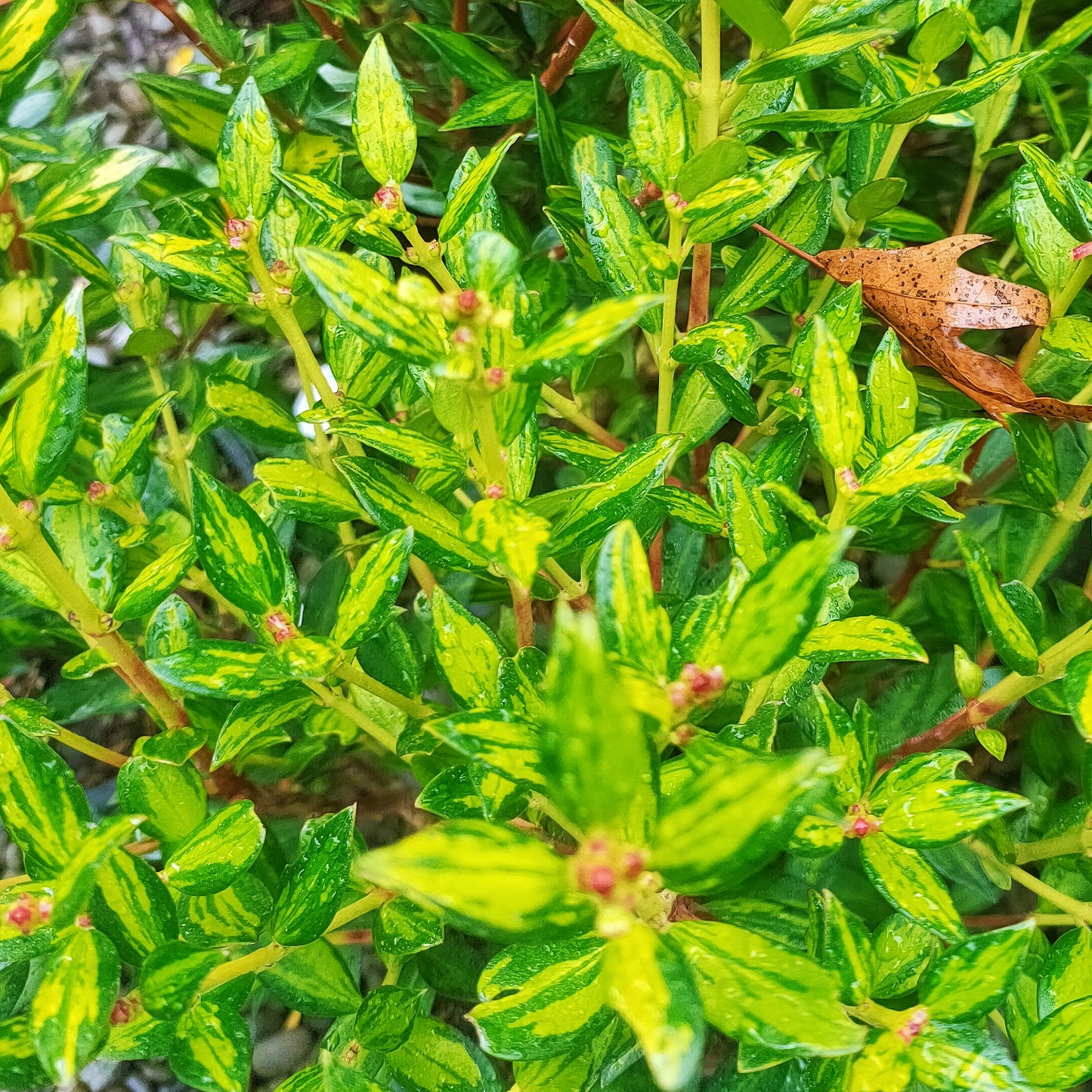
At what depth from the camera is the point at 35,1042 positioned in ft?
1.41

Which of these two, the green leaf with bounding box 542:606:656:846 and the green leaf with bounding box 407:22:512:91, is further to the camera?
the green leaf with bounding box 407:22:512:91

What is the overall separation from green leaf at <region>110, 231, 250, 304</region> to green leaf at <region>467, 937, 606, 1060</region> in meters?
0.44

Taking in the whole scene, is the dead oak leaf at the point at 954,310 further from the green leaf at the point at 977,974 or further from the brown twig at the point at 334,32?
the brown twig at the point at 334,32

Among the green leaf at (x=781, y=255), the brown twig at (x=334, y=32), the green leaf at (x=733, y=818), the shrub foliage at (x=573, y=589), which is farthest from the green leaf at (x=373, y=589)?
the brown twig at (x=334, y=32)

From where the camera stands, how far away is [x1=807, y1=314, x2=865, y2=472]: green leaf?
50 centimetres

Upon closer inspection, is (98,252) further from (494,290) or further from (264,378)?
(494,290)

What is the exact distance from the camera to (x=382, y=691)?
1.96ft

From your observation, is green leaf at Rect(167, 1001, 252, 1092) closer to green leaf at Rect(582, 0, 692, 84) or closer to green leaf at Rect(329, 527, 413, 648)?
green leaf at Rect(329, 527, 413, 648)

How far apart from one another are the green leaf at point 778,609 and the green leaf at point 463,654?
23 centimetres

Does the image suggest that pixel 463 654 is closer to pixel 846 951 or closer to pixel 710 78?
pixel 846 951

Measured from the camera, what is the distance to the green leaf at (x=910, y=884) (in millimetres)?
528

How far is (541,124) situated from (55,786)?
61 centimetres

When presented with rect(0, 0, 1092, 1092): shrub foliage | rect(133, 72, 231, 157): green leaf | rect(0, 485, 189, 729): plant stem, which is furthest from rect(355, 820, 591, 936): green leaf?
rect(133, 72, 231, 157): green leaf

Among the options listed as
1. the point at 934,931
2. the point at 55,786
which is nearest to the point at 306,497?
the point at 55,786
